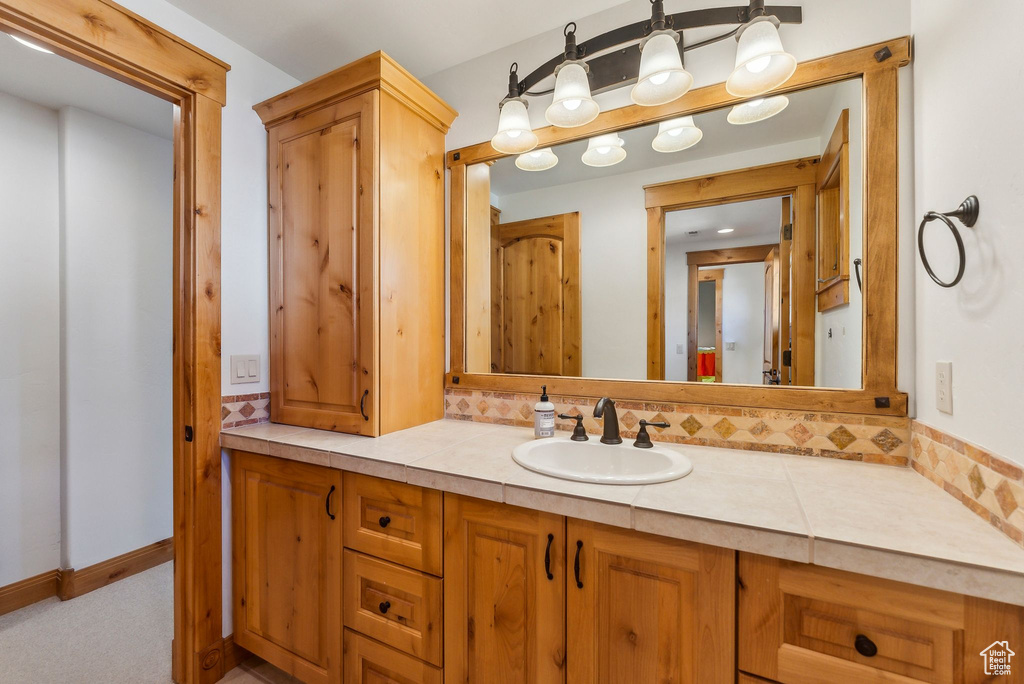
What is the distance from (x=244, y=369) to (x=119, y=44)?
115cm

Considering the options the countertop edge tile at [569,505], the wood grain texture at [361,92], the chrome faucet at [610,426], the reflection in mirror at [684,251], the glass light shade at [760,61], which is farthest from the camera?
the wood grain texture at [361,92]

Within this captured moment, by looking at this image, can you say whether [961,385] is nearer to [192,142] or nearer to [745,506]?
[745,506]

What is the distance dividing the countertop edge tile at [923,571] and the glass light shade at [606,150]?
1.33 metres

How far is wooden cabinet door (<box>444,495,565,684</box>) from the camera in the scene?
0.98 metres

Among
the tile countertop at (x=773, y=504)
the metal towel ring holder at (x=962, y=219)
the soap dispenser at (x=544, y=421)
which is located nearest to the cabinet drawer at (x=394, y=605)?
the tile countertop at (x=773, y=504)

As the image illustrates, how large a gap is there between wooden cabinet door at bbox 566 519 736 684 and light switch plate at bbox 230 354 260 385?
4.78 feet

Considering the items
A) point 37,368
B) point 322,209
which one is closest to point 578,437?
point 322,209

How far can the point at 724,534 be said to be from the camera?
2.61ft

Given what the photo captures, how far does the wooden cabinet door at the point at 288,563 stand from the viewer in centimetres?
133

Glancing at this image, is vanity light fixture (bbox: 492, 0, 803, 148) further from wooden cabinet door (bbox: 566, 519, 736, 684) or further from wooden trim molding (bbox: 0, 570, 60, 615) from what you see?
wooden trim molding (bbox: 0, 570, 60, 615)

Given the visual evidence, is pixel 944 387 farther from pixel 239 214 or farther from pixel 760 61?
pixel 239 214

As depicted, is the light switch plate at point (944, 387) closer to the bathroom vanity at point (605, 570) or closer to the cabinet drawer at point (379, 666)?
the bathroom vanity at point (605, 570)

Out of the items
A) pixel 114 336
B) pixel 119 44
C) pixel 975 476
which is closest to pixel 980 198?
pixel 975 476

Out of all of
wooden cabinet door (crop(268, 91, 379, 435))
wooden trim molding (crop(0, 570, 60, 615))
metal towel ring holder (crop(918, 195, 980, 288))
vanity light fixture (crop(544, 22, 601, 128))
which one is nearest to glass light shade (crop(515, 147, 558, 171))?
vanity light fixture (crop(544, 22, 601, 128))
